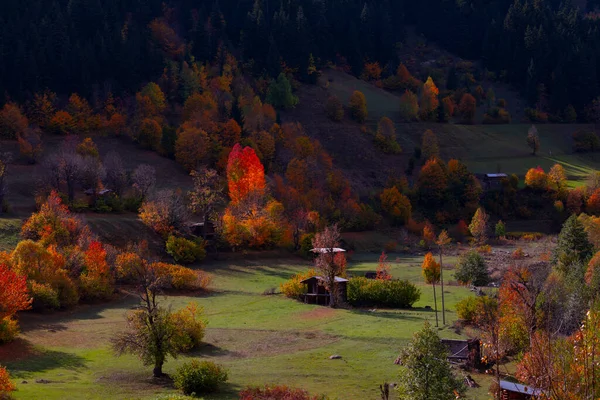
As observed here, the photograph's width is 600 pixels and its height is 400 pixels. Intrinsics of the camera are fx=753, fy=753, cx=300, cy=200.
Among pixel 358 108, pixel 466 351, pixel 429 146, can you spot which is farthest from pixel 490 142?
Result: pixel 466 351

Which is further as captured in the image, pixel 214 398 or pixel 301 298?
pixel 301 298

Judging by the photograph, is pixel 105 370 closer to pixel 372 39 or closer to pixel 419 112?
pixel 419 112

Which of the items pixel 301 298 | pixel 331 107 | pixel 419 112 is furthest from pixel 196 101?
pixel 301 298

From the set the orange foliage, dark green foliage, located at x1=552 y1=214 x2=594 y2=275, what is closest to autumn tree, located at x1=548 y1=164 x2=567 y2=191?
dark green foliage, located at x1=552 y1=214 x2=594 y2=275

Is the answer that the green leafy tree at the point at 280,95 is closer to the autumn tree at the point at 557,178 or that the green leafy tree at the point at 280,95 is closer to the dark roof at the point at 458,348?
the autumn tree at the point at 557,178

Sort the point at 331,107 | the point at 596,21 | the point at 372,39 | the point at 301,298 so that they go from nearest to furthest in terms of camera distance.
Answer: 1. the point at 301,298
2. the point at 331,107
3. the point at 372,39
4. the point at 596,21

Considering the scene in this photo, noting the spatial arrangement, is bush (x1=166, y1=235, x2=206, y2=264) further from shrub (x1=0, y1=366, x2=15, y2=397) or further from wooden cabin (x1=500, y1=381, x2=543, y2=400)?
wooden cabin (x1=500, y1=381, x2=543, y2=400)
